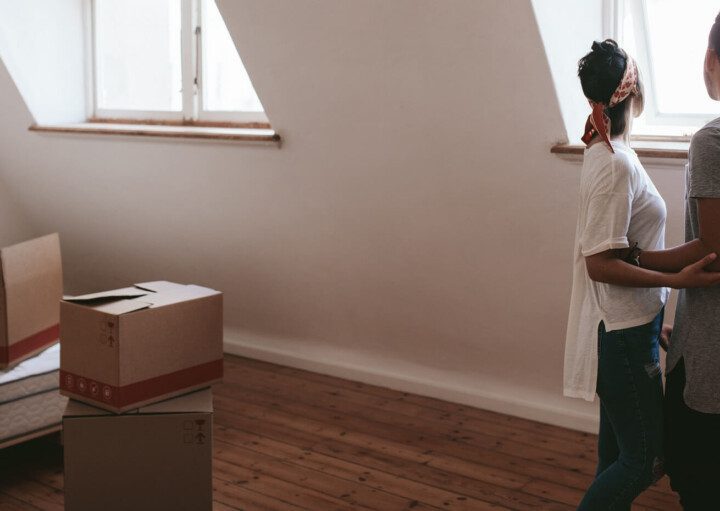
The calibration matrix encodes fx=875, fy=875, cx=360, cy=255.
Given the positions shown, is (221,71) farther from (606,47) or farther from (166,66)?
(606,47)

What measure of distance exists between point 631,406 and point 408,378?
1.84 metres

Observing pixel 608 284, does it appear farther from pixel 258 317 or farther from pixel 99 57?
pixel 99 57

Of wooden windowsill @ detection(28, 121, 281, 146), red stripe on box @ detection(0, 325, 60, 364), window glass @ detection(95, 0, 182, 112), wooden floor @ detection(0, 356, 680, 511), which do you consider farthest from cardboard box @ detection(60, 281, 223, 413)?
window glass @ detection(95, 0, 182, 112)

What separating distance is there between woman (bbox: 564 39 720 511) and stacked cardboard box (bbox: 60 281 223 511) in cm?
102

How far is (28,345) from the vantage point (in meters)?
2.93

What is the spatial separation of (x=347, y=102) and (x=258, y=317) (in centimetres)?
130

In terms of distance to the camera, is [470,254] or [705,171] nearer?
[705,171]

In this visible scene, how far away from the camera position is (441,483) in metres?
2.72

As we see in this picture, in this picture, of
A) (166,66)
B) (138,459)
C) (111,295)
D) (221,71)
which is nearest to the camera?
(138,459)

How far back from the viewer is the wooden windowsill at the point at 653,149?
259 cm

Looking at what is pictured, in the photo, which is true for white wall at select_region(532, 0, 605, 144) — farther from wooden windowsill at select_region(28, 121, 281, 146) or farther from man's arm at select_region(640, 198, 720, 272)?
wooden windowsill at select_region(28, 121, 281, 146)

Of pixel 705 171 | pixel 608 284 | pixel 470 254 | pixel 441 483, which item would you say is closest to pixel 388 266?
pixel 470 254

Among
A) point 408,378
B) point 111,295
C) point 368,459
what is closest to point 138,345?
point 111,295

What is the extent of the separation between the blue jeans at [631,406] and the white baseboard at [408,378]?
1.33 meters
